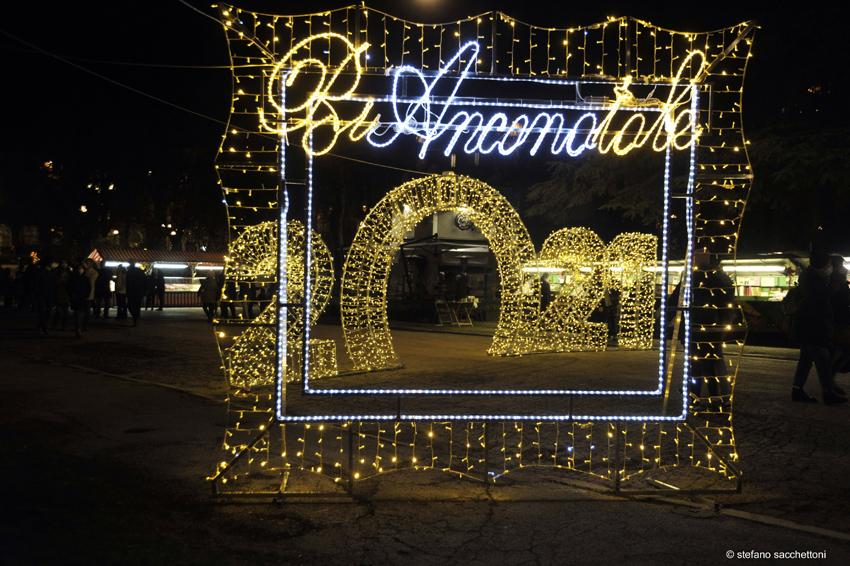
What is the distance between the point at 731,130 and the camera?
17.1 feet

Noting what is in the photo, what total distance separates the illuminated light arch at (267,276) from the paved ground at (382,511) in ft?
5.49

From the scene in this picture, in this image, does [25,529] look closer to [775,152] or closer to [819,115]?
[775,152]

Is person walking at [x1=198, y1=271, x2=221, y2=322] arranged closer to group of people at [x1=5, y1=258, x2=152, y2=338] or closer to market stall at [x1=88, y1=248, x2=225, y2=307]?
group of people at [x1=5, y1=258, x2=152, y2=338]

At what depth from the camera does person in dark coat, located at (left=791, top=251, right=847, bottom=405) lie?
8.13 metres

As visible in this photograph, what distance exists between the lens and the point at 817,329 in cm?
815

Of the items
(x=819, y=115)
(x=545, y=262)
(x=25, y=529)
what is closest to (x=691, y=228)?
(x=25, y=529)

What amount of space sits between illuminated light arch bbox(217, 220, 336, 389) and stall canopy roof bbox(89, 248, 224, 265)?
22037mm

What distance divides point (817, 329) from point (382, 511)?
6.45 m

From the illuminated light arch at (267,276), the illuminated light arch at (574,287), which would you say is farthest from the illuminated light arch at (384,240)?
the illuminated light arch at (574,287)

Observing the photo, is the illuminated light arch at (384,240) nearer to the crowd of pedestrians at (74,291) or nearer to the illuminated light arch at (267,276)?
the illuminated light arch at (267,276)

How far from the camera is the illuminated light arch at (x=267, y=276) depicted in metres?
8.55

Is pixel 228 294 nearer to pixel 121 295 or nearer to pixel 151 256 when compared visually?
pixel 121 295
